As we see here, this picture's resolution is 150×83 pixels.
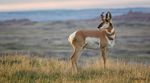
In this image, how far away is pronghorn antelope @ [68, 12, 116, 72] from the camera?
11211mm

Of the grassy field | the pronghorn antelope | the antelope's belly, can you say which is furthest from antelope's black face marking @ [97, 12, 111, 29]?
the grassy field

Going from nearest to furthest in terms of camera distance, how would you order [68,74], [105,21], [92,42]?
[68,74] → [92,42] → [105,21]

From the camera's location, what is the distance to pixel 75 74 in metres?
10.6

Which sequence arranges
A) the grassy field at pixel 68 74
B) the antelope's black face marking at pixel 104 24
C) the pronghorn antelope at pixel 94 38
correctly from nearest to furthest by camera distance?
1. the grassy field at pixel 68 74
2. the pronghorn antelope at pixel 94 38
3. the antelope's black face marking at pixel 104 24

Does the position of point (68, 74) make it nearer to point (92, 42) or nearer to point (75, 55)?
point (75, 55)

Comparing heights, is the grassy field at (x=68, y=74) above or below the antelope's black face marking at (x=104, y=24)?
below

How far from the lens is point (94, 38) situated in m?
11.3

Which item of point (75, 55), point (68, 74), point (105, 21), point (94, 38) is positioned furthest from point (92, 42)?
point (68, 74)

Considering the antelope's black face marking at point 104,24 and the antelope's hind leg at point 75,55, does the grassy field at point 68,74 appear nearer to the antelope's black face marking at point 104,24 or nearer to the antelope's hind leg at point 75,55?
the antelope's hind leg at point 75,55

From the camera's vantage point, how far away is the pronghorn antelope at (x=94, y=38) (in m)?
11.2

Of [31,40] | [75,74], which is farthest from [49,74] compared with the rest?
[31,40]

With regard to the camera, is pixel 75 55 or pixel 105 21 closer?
pixel 75 55

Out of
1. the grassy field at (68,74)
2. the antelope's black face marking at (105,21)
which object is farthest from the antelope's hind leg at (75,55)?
the antelope's black face marking at (105,21)

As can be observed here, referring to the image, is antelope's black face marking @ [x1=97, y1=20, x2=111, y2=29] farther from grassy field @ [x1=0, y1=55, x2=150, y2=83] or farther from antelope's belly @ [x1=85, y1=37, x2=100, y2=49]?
grassy field @ [x1=0, y1=55, x2=150, y2=83]
